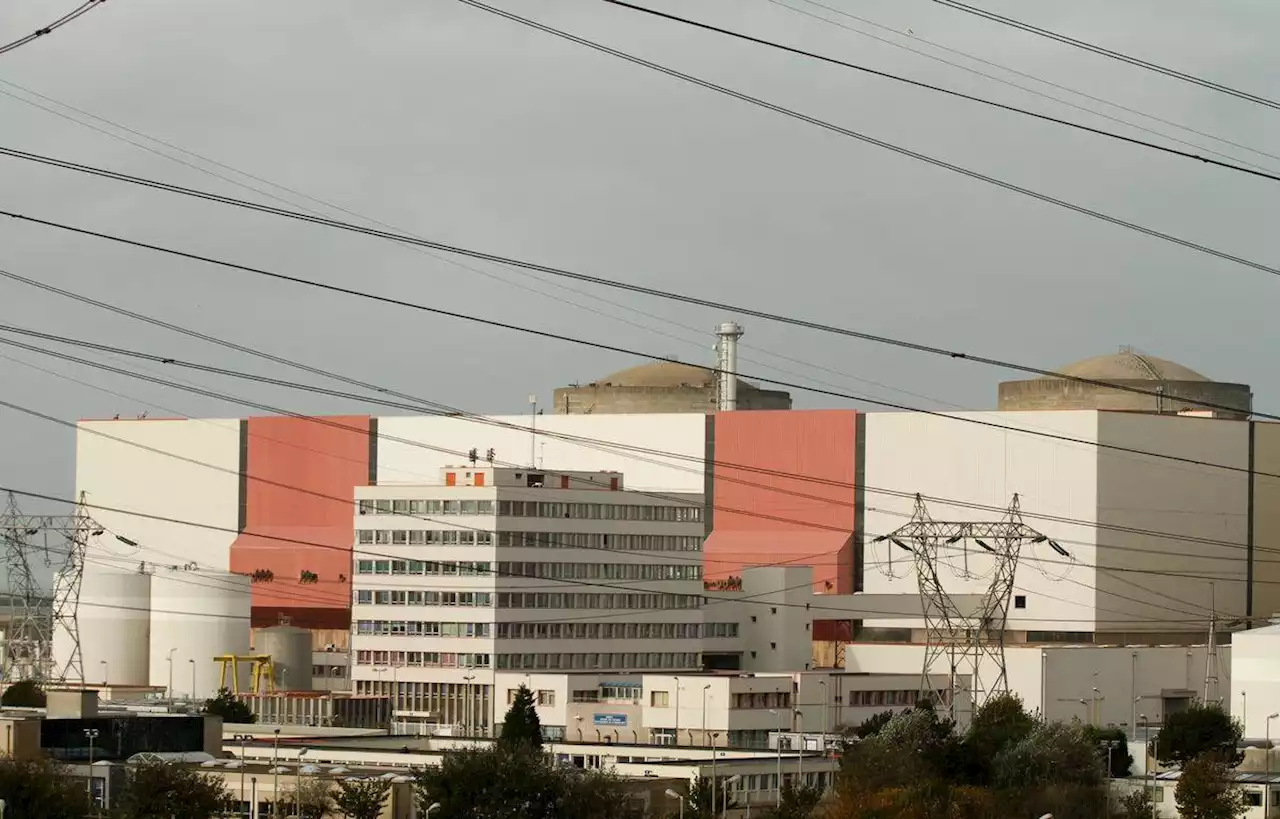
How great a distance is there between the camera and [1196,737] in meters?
74.0

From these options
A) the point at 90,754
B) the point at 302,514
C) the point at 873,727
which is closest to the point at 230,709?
the point at 873,727

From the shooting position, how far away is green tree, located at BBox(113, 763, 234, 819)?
49.2m

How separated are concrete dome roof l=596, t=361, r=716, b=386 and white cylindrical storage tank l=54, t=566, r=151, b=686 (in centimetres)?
2993

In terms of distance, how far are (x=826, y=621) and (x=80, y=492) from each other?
4099cm

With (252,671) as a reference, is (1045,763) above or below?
below

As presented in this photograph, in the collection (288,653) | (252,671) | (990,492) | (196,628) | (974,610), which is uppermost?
(990,492)

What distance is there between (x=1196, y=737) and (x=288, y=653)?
46.1 metres

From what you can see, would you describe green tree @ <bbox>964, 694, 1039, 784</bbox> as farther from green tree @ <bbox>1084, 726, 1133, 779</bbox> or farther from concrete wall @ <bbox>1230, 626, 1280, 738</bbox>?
concrete wall @ <bbox>1230, 626, 1280, 738</bbox>

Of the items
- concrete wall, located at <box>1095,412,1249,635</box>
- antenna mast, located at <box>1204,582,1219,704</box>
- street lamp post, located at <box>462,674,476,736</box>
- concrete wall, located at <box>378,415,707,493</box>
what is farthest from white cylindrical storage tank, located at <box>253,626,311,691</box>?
antenna mast, located at <box>1204,582,1219,704</box>

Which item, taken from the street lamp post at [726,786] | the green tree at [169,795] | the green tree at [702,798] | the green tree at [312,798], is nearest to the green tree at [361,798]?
the green tree at [312,798]

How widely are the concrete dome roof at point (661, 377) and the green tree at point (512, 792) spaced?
74129 mm

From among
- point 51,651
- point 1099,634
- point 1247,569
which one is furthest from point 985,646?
point 51,651

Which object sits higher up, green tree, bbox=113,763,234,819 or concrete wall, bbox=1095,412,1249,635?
concrete wall, bbox=1095,412,1249,635

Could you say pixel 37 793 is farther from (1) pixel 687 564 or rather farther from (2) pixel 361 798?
(1) pixel 687 564
